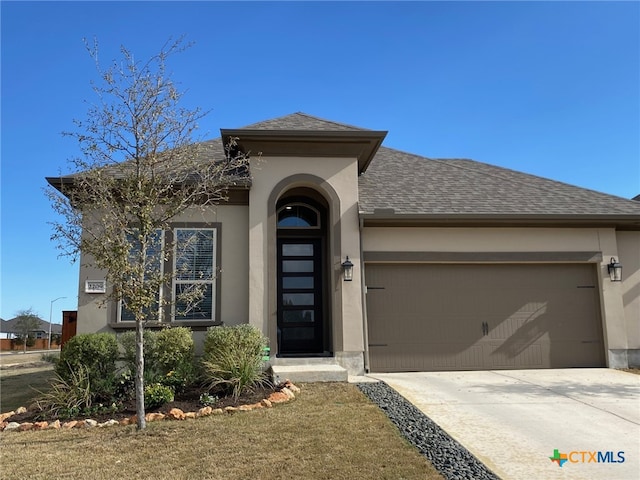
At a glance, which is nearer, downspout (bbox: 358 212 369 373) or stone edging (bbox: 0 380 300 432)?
stone edging (bbox: 0 380 300 432)

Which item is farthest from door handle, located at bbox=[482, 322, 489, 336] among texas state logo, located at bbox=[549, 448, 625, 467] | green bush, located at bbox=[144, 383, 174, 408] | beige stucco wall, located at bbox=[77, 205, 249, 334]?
green bush, located at bbox=[144, 383, 174, 408]

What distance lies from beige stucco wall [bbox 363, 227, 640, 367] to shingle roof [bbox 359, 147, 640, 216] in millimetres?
468

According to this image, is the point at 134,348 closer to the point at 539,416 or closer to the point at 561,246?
the point at 539,416

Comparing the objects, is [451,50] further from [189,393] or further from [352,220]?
[189,393]

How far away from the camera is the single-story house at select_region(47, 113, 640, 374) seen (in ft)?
31.7

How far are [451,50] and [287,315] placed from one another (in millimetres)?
7395

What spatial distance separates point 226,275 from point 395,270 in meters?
3.70

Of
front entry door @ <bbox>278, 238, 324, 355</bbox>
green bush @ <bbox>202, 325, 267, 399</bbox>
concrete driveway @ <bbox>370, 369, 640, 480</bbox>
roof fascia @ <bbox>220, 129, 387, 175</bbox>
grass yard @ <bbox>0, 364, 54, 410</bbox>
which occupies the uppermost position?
roof fascia @ <bbox>220, 129, 387, 175</bbox>

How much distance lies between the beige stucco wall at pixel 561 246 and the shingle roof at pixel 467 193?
1.54 ft

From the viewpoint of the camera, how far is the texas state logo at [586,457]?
4.69 meters

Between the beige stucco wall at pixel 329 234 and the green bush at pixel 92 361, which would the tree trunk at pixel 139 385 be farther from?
the beige stucco wall at pixel 329 234

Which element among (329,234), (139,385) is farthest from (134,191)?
(329,234)

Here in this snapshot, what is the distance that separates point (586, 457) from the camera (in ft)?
15.7

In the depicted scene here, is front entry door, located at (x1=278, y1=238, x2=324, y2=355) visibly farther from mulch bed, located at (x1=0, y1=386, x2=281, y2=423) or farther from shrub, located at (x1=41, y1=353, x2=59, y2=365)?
shrub, located at (x1=41, y1=353, x2=59, y2=365)
